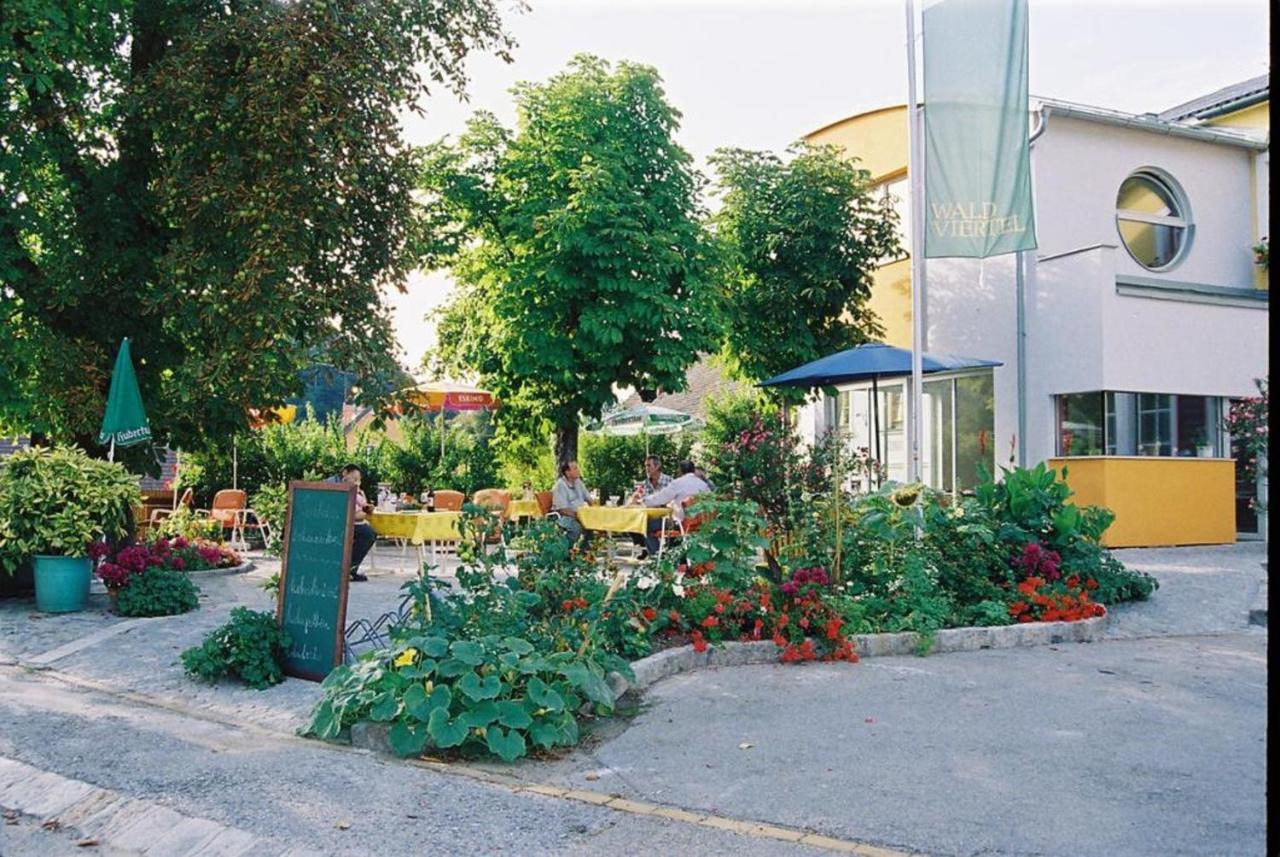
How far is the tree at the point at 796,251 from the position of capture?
56.6ft

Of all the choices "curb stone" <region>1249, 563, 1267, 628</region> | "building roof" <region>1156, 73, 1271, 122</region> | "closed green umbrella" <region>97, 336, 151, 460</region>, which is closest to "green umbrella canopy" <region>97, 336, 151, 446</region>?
"closed green umbrella" <region>97, 336, 151, 460</region>

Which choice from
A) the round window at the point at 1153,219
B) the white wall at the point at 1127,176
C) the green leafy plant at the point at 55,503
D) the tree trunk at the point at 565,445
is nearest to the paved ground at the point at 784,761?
the green leafy plant at the point at 55,503

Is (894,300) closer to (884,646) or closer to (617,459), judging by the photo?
(617,459)

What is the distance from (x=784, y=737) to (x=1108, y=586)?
5219mm

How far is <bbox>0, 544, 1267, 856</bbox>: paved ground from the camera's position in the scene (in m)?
4.41

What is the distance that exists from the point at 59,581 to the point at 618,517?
19.0 feet

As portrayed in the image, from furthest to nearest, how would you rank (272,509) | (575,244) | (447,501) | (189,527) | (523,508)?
(272,509) → (189,527) → (523,508) → (447,501) → (575,244)

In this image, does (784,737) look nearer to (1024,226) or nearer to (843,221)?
(1024,226)

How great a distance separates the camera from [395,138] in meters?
10.4

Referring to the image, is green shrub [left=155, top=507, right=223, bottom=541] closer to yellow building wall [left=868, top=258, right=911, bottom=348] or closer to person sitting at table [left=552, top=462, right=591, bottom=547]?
person sitting at table [left=552, top=462, right=591, bottom=547]

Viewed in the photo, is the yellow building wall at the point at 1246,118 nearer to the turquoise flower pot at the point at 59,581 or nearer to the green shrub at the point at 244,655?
the green shrub at the point at 244,655

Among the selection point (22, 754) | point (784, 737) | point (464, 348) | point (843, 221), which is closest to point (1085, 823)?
point (784, 737)

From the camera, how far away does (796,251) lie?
1730 centimetres

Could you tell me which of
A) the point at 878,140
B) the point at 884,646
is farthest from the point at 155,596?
the point at 878,140
